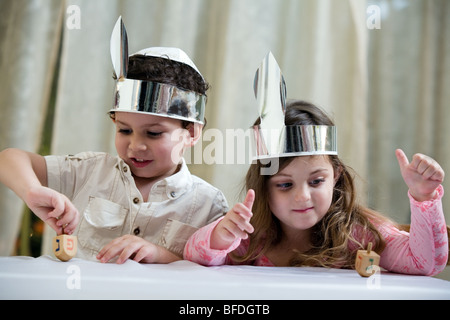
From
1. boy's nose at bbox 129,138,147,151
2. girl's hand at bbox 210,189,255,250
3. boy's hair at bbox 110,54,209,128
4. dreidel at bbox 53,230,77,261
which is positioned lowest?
dreidel at bbox 53,230,77,261

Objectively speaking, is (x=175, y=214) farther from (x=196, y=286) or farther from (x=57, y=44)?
(x=57, y=44)

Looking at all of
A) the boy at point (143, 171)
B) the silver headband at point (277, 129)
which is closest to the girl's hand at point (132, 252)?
the boy at point (143, 171)

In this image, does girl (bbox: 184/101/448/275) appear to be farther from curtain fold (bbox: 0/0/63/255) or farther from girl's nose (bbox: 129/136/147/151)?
curtain fold (bbox: 0/0/63/255)

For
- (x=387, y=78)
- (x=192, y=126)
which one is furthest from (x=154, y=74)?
(x=387, y=78)

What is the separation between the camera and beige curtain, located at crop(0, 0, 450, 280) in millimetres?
1355

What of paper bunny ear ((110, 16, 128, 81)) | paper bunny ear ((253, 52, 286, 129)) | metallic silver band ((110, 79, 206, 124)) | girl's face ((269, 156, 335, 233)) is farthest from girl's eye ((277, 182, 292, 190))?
paper bunny ear ((110, 16, 128, 81))

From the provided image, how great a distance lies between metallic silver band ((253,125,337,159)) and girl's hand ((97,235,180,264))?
0.24 m

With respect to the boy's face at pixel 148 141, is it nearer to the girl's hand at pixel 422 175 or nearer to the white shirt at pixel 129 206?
the white shirt at pixel 129 206

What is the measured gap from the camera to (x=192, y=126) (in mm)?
926

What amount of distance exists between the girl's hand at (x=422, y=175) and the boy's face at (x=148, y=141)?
393 millimetres

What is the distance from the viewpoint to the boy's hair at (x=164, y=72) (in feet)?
2.79

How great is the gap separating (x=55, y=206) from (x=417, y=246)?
1.80 feet

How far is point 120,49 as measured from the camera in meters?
0.78
